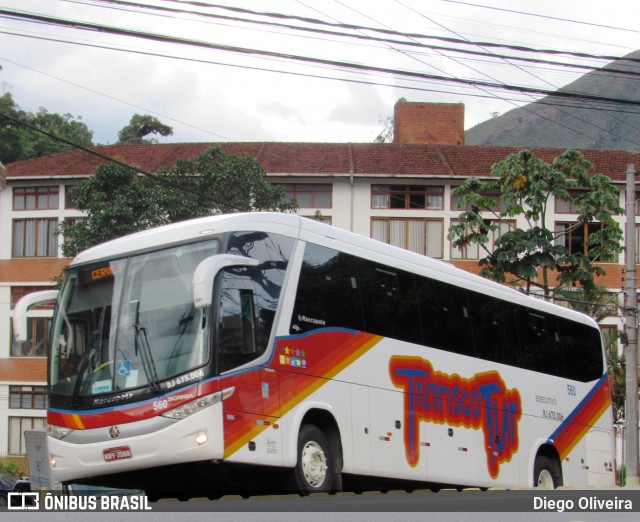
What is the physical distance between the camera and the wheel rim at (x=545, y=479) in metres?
18.5

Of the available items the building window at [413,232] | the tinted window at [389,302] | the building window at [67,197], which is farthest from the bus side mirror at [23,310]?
the building window at [67,197]

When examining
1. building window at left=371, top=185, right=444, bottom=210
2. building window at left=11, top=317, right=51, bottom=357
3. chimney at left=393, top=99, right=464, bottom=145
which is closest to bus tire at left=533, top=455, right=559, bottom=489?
building window at left=371, top=185, right=444, bottom=210

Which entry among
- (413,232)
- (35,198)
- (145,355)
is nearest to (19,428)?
(35,198)

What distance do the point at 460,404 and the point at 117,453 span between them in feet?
20.2

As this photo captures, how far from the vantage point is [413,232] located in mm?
50125

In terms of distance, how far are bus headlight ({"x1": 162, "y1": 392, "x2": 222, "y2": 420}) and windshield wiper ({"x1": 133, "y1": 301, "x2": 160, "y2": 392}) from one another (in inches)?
13.2

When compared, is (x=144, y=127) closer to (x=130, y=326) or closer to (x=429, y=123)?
(x=429, y=123)

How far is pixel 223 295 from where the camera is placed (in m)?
12.0

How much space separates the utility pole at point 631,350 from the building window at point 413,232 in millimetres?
19477

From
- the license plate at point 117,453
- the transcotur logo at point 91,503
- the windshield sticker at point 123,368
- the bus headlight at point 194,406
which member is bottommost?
the transcotur logo at point 91,503

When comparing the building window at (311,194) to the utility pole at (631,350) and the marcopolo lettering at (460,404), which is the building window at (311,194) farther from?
the marcopolo lettering at (460,404)

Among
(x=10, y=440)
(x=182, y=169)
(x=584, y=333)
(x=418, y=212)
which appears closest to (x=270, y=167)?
(x=418, y=212)

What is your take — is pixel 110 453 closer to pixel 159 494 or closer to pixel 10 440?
pixel 159 494

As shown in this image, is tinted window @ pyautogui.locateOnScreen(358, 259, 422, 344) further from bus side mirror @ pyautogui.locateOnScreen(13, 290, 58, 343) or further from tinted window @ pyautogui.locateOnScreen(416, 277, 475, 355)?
bus side mirror @ pyautogui.locateOnScreen(13, 290, 58, 343)
